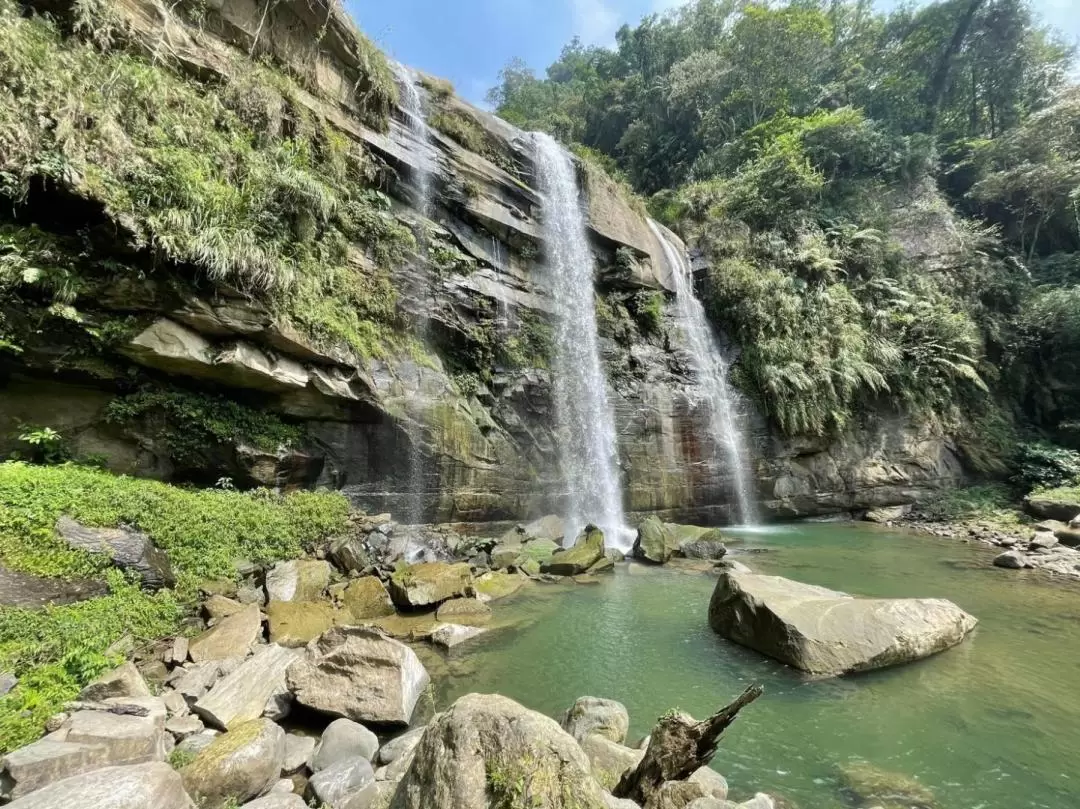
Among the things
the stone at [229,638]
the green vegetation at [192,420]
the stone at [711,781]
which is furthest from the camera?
the green vegetation at [192,420]

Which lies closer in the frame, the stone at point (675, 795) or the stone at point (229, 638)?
the stone at point (675, 795)

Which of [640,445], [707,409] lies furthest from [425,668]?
[707,409]

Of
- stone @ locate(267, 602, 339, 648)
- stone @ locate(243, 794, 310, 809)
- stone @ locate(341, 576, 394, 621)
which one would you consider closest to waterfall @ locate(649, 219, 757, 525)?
stone @ locate(341, 576, 394, 621)

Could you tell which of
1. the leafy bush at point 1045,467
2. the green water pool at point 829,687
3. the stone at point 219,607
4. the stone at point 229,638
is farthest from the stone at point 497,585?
the leafy bush at point 1045,467

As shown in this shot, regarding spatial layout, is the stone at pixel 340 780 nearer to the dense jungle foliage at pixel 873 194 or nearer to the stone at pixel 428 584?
the stone at pixel 428 584

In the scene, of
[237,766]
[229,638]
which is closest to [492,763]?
[237,766]

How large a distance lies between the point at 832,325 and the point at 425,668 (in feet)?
58.5

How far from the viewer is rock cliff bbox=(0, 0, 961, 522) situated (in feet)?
25.0

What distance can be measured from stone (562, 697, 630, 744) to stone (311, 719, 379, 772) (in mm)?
1620

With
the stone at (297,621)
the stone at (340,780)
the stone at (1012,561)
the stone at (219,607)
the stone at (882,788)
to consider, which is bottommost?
the stone at (882,788)

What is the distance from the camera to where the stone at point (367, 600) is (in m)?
7.07

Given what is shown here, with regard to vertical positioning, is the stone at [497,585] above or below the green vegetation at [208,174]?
below

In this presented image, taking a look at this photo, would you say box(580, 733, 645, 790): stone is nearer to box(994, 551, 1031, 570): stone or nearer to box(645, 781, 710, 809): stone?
box(645, 781, 710, 809): stone

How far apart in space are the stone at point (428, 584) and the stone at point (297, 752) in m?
3.09
